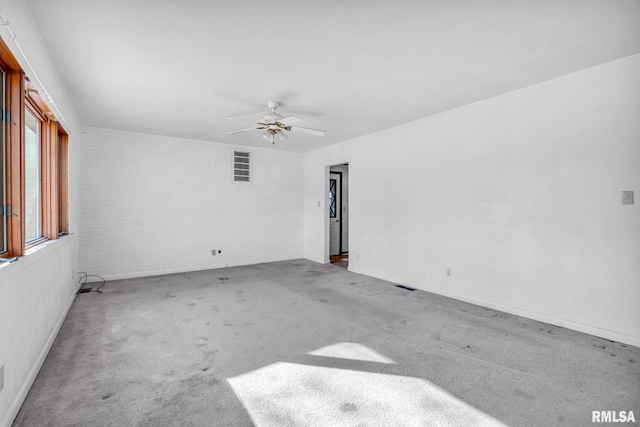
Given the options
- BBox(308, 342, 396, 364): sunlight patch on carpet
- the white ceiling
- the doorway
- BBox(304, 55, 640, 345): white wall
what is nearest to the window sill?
the white ceiling

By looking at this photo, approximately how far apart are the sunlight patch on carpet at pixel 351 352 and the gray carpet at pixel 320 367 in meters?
0.02

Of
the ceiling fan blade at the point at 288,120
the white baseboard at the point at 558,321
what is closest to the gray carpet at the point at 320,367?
the white baseboard at the point at 558,321

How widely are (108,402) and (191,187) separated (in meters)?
4.62

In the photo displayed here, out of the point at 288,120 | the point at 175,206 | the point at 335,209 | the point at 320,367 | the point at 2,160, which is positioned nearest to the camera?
the point at 2,160

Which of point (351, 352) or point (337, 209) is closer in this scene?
point (351, 352)

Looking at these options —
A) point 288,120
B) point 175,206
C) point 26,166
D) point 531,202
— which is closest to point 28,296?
point 26,166

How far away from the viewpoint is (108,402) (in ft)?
6.66

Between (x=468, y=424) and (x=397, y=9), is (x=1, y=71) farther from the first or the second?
(x=468, y=424)

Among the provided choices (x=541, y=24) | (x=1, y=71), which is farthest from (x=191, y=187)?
(x=541, y=24)

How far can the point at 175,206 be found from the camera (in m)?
6.00

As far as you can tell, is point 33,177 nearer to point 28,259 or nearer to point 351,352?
point 28,259

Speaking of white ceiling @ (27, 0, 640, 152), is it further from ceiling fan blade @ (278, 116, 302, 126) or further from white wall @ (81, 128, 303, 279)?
white wall @ (81, 128, 303, 279)

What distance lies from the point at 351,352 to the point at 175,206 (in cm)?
469

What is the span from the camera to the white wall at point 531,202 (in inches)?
115
